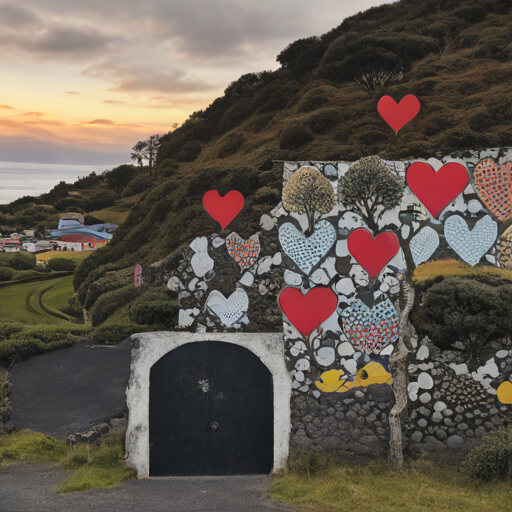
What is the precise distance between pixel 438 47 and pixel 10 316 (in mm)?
37965

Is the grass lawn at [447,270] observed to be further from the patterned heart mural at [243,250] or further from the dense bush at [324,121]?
the dense bush at [324,121]

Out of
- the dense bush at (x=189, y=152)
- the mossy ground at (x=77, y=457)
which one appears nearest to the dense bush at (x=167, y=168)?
the dense bush at (x=189, y=152)

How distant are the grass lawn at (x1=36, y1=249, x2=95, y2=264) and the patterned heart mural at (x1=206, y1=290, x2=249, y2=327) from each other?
Answer: 16099 millimetres

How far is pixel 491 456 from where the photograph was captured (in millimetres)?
8547

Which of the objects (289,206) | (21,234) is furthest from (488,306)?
(21,234)

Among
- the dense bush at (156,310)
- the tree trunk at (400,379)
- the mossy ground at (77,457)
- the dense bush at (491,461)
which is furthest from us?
the dense bush at (156,310)

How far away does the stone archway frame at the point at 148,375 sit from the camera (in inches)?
368

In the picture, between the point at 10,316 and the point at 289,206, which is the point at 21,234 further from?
the point at 289,206

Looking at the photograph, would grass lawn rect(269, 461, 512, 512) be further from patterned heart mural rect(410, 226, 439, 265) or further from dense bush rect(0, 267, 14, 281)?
dense bush rect(0, 267, 14, 281)

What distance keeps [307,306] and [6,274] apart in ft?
57.3

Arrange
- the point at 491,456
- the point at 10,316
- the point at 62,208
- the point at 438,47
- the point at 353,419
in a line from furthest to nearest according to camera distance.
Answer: the point at 438,47
the point at 62,208
the point at 10,316
the point at 353,419
the point at 491,456

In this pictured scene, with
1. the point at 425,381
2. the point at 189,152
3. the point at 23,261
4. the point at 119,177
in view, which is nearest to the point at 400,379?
the point at 425,381

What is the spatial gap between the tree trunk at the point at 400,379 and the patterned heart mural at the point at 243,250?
313 centimetres

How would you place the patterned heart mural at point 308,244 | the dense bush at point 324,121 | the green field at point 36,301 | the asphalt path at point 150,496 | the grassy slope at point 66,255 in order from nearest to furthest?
1. the asphalt path at point 150,496
2. the patterned heart mural at point 308,244
3. the green field at point 36,301
4. the grassy slope at point 66,255
5. the dense bush at point 324,121
